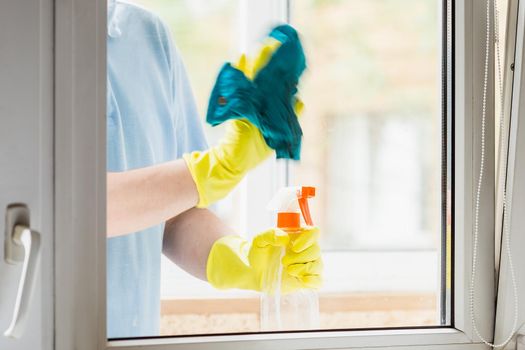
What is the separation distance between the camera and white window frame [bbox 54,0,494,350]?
3.41ft

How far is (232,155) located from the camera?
3.71 ft

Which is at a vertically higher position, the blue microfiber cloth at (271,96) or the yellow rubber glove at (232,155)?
the blue microfiber cloth at (271,96)

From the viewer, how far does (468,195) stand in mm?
1186

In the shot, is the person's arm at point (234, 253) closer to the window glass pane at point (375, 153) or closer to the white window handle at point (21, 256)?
the window glass pane at point (375, 153)

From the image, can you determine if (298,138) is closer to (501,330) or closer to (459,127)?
(459,127)

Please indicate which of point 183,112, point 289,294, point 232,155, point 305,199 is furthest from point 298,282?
point 183,112

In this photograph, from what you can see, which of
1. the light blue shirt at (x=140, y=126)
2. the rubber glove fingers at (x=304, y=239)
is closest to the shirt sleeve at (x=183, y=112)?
the light blue shirt at (x=140, y=126)

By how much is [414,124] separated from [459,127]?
0.08 metres

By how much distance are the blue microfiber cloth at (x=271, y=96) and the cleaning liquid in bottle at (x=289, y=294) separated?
82 mm

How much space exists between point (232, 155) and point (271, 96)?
126mm

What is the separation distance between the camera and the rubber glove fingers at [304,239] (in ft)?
3.72

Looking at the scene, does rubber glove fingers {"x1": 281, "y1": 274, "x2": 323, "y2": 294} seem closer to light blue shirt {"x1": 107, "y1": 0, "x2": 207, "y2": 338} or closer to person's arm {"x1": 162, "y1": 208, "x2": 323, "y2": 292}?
person's arm {"x1": 162, "y1": 208, "x2": 323, "y2": 292}

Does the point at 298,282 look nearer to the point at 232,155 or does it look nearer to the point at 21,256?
the point at 232,155

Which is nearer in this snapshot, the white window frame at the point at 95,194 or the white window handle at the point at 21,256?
the white window handle at the point at 21,256
